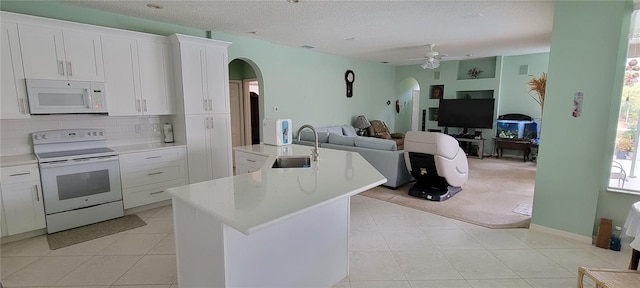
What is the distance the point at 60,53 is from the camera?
3.17 metres

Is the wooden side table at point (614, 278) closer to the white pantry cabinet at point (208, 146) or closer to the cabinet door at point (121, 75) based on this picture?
the white pantry cabinet at point (208, 146)

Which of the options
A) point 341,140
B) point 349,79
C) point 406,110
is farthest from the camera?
point 406,110

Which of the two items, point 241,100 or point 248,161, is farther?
Answer: point 241,100

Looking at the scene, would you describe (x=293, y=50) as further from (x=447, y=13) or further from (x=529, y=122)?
(x=529, y=122)

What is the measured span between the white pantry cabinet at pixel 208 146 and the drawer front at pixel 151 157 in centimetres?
15

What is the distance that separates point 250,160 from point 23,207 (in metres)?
2.24

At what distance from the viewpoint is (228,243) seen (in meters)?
1.57

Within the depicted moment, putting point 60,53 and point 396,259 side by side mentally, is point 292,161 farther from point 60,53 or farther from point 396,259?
point 60,53

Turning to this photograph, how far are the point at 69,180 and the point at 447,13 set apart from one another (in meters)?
4.66

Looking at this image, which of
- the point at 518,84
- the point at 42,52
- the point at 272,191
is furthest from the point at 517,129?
the point at 42,52

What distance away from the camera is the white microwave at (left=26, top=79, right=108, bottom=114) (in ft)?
9.98

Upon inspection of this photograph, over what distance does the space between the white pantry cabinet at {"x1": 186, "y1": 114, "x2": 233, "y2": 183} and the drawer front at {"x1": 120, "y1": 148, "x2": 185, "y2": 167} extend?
152 millimetres

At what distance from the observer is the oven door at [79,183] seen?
10.1 ft

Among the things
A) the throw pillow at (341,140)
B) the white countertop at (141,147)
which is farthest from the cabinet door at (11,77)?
the throw pillow at (341,140)
